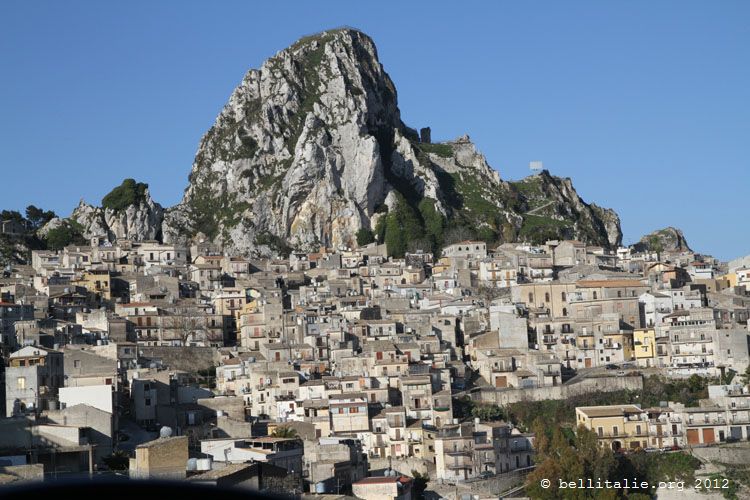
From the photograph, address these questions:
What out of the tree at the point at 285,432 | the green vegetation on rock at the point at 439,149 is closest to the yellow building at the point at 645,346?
the tree at the point at 285,432

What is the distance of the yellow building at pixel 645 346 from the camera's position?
6962cm

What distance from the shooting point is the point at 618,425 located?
58.4m

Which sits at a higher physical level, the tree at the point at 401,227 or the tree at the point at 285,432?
the tree at the point at 401,227

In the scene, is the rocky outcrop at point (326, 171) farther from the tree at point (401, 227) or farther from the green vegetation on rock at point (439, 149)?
the tree at point (401, 227)

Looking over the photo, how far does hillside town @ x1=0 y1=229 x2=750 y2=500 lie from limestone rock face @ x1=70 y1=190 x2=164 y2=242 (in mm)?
5907

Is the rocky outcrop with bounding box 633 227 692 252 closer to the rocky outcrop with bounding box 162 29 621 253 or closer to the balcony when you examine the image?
the rocky outcrop with bounding box 162 29 621 253

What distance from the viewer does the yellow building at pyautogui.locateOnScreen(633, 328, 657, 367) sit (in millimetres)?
69619

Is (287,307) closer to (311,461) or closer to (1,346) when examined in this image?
(1,346)

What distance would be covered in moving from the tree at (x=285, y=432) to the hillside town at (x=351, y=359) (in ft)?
0.75

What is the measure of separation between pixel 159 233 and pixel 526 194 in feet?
115

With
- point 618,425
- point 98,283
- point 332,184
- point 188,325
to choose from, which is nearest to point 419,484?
point 618,425

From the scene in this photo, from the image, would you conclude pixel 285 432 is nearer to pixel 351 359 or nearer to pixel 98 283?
pixel 351 359

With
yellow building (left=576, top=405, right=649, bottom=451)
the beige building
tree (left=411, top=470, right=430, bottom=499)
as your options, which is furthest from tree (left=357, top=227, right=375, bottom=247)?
the beige building

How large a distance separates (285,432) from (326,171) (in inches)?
2192
